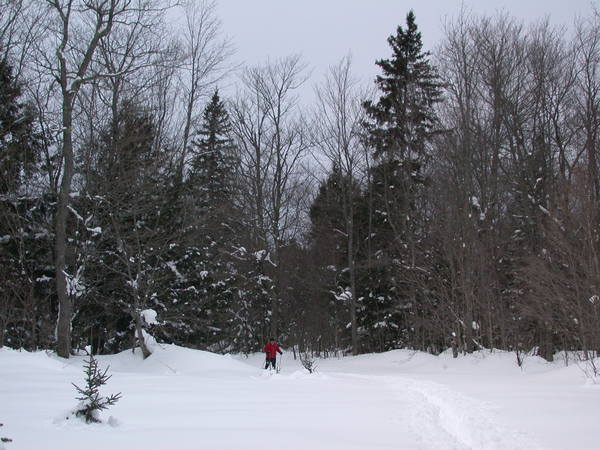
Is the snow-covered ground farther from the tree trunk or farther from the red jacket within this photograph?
the red jacket

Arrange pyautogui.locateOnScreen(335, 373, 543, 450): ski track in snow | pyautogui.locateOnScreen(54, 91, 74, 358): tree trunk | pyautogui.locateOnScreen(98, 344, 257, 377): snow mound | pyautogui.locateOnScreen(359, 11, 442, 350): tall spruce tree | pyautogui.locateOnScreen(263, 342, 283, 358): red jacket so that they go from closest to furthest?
pyautogui.locateOnScreen(335, 373, 543, 450): ski track in snow
pyautogui.locateOnScreen(54, 91, 74, 358): tree trunk
pyautogui.locateOnScreen(98, 344, 257, 377): snow mound
pyautogui.locateOnScreen(263, 342, 283, 358): red jacket
pyautogui.locateOnScreen(359, 11, 442, 350): tall spruce tree

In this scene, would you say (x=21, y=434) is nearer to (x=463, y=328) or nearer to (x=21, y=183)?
(x=21, y=183)

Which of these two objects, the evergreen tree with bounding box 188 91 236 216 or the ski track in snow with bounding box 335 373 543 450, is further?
the evergreen tree with bounding box 188 91 236 216

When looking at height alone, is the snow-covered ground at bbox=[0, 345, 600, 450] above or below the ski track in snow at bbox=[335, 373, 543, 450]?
above

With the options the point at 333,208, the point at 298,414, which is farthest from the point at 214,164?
the point at 298,414

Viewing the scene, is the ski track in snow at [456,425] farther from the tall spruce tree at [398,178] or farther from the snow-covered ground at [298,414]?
the tall spruce tree at [398,178]

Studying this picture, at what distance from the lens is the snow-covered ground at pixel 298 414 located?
18.8 feet

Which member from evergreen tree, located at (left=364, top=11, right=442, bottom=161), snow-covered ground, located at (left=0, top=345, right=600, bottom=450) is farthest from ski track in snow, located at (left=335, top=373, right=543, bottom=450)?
evergreen tree, located at (left=364, top=11, right=442, bottom=161)

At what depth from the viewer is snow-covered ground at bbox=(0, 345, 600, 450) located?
5.74m

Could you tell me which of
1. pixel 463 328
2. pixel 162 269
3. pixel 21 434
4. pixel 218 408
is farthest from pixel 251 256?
pixel 21 434

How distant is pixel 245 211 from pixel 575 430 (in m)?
25.4

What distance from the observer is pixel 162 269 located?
22.8 meters

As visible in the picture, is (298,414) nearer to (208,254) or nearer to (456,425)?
(456,425)

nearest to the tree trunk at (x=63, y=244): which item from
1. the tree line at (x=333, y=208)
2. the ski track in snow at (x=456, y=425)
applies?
the tree line at (x=333, y=208)
